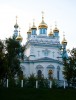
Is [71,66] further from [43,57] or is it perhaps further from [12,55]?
[43,57]

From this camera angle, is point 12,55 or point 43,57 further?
point 43,57

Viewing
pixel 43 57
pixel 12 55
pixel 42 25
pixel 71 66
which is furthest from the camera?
pixel 42 25

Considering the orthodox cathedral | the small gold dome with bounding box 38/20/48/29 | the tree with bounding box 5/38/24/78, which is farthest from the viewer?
the small gold dome with bounding box 38/20/48/29

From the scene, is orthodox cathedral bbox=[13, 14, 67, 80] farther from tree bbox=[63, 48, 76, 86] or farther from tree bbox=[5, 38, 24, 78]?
tree bbox=[63, 48, 76, 86]

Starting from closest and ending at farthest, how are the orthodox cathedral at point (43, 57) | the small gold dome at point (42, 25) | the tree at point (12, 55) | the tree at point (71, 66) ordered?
the tree at point (71, 66) < the tree at point (12, 55) < the orthodox cathedral at point (43, 57) < the small gold dome at point (42, 25)

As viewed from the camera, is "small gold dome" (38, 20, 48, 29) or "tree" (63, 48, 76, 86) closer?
"tree" (63, 48, 76, 86)

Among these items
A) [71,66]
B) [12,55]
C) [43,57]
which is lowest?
[71,66]

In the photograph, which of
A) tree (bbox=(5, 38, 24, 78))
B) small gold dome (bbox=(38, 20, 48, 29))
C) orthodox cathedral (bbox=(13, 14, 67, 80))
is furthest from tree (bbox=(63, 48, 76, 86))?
small gold dome (bbox=(38, 20, 48, 29))

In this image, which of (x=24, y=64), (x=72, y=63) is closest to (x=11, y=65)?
(x=72, y=63)

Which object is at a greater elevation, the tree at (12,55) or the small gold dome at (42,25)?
the small gold dome at (42,25)

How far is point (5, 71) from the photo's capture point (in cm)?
3453

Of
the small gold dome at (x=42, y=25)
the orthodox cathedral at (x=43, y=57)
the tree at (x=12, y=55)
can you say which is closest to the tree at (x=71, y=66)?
the tree at (x=12, y=55)

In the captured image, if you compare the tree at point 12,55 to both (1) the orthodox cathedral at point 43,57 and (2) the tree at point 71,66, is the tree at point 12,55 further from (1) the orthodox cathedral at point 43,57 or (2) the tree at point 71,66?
(1) the orthodox cathedral at point 43,57

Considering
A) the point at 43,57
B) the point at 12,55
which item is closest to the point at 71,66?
the point at 12,55
